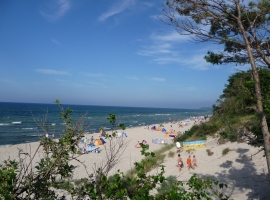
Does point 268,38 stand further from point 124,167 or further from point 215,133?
point 215,133

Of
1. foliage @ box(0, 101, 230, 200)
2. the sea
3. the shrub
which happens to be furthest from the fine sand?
foliage @ box(0, 101, 230, 200)

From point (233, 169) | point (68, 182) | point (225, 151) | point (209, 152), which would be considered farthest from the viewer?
point (209, 152)

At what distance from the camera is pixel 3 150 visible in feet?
62.6

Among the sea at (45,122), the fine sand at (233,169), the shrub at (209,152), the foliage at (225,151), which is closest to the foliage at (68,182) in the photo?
the sea at (45,122)

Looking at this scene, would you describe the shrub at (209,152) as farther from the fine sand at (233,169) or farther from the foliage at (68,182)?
the foliage at (68,182)

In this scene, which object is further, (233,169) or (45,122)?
(233,169)

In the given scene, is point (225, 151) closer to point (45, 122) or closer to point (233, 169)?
point (233, 169)

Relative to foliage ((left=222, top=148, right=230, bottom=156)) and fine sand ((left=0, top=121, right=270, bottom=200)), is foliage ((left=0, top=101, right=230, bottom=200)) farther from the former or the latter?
foliage ((left=222, top=148, right=230, bottom=156))

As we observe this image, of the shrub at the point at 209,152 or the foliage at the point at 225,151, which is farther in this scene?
the shrub at the point at 209,152

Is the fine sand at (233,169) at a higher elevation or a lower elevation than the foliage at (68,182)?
lower

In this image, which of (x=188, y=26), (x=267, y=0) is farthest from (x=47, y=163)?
(x=267, y=0)

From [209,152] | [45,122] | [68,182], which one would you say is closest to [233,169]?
[209,152]

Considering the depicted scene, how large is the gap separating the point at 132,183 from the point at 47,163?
2.90ft

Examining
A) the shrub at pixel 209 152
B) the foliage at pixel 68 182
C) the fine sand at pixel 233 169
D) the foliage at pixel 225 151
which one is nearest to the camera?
the foliage at pixel 68 182
